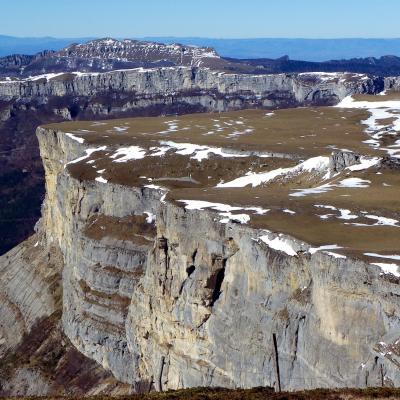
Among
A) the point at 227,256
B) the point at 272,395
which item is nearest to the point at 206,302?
the point at 227,256

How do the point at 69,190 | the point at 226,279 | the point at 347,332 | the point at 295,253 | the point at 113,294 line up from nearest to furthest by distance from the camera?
the point at 347,332 < the point at 295,253 < the point at 226,279 < the point at 113,294 < the point at 69,190

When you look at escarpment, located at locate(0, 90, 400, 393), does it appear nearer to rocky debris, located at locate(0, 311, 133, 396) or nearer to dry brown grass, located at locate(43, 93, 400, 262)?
dry brown grass, located at locate(43, 93, 400, 262)

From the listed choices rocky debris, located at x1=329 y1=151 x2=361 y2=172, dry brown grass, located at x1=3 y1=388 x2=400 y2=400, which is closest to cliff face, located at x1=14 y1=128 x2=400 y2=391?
dry brown grass, located at x1=3 y1=388 x2=400 y2=400

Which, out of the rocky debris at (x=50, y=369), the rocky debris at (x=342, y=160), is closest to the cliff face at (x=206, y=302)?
the rocky debris at (x=50, y=369)

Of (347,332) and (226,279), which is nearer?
(347,332)

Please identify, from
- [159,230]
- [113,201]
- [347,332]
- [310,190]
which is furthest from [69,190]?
[347,332]

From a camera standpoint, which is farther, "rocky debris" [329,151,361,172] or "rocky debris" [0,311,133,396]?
"rocky debris" [329,151,361,172]

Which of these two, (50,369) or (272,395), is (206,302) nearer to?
(272,395)

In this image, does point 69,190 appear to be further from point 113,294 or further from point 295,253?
point 295,253
